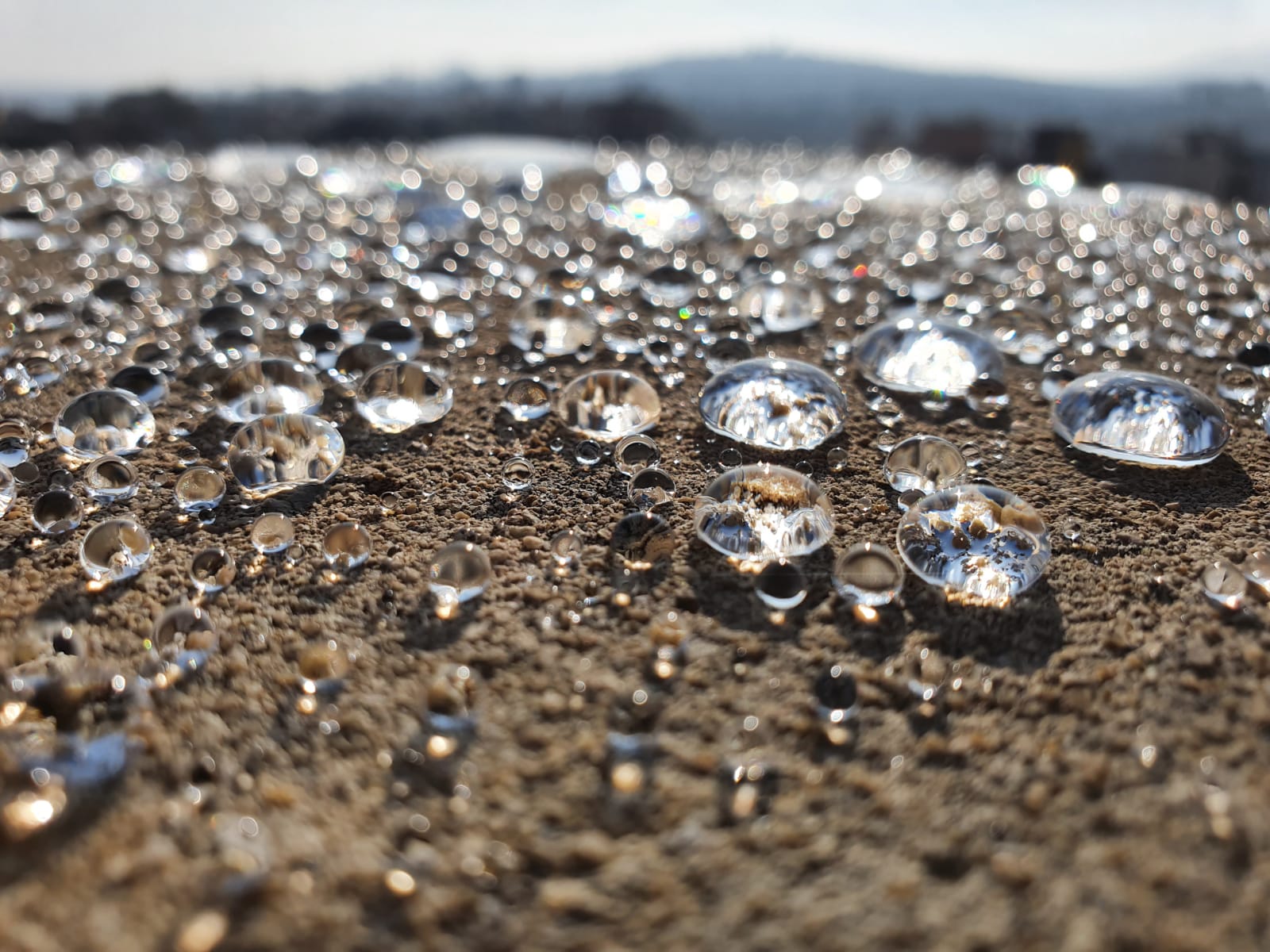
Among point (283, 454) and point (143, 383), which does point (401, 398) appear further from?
point (143, 383)

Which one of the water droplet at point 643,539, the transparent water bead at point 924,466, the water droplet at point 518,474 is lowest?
the water droplet at point 643,539

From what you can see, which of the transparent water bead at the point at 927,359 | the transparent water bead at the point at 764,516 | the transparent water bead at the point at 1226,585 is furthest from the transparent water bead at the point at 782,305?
the transparent water bead at the point at 1226,585

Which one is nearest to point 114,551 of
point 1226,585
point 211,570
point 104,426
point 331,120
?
point 211,570

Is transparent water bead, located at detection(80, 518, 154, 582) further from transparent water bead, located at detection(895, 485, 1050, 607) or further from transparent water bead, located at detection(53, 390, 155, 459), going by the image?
transparent water bead, located at detection(895, 485, 1050, 607)

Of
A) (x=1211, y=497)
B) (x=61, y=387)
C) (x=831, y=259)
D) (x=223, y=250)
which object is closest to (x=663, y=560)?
(x=1211, y=497)

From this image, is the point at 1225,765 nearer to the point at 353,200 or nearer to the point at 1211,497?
the point at 1211,497

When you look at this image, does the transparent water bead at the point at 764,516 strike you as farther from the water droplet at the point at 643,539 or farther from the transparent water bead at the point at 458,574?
the transparent water bead at the point at 458,574

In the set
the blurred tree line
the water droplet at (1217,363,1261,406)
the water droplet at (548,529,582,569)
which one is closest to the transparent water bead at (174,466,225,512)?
the water droplet at (548,529,582,569)
